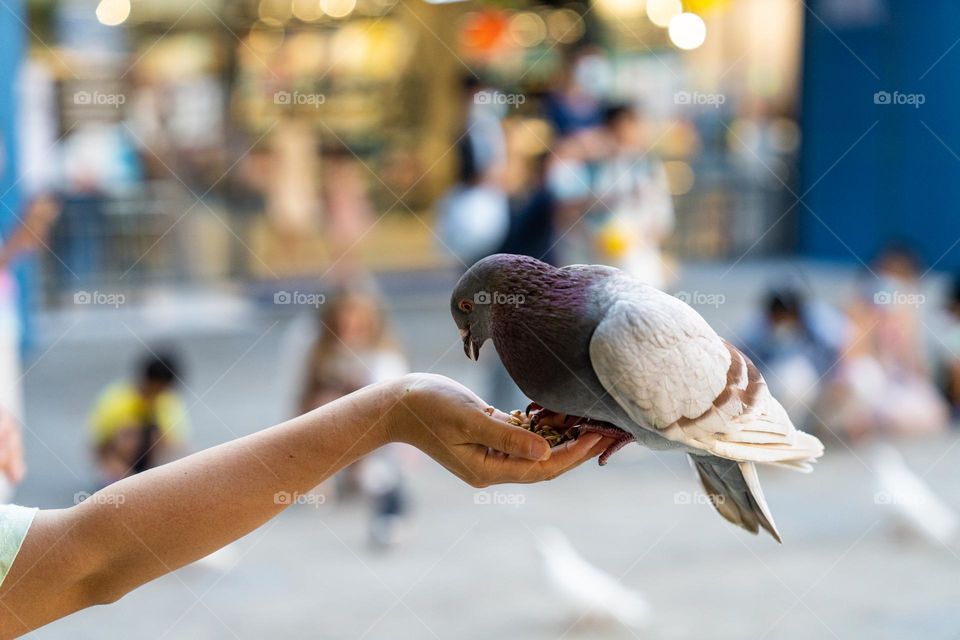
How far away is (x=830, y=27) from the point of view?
382 inches

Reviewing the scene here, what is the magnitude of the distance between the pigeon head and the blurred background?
2135mm

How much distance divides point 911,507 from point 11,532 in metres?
3.72

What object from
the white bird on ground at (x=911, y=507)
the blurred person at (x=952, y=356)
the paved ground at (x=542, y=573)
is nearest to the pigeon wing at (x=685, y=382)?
the paved ground at (x=542, y=573)

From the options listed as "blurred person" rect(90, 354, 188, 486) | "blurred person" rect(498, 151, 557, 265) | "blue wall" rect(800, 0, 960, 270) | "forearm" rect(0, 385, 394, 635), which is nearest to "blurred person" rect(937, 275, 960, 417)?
"blurred person" rect(498, 151, 557, 265)

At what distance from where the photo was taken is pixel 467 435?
61.8 inches

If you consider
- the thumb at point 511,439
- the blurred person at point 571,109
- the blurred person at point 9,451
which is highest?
the blurred person at point 571,109

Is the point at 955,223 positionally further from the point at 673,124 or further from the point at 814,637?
the point at 814,637

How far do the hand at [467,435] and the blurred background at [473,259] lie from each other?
209cm

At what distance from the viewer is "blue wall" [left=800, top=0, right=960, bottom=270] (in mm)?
8703

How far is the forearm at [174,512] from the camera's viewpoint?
1.44m

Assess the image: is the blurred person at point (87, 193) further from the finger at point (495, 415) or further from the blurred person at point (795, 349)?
the finger at point (495, 415)

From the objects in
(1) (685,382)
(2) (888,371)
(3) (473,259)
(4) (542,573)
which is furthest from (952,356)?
(1) (685,382)

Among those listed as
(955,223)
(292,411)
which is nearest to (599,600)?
(292,411)

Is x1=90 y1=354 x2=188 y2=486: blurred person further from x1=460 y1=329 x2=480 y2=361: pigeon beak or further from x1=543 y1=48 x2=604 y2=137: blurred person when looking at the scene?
x1=460 y1=329 x2=480 y2=361: pigeon beak
